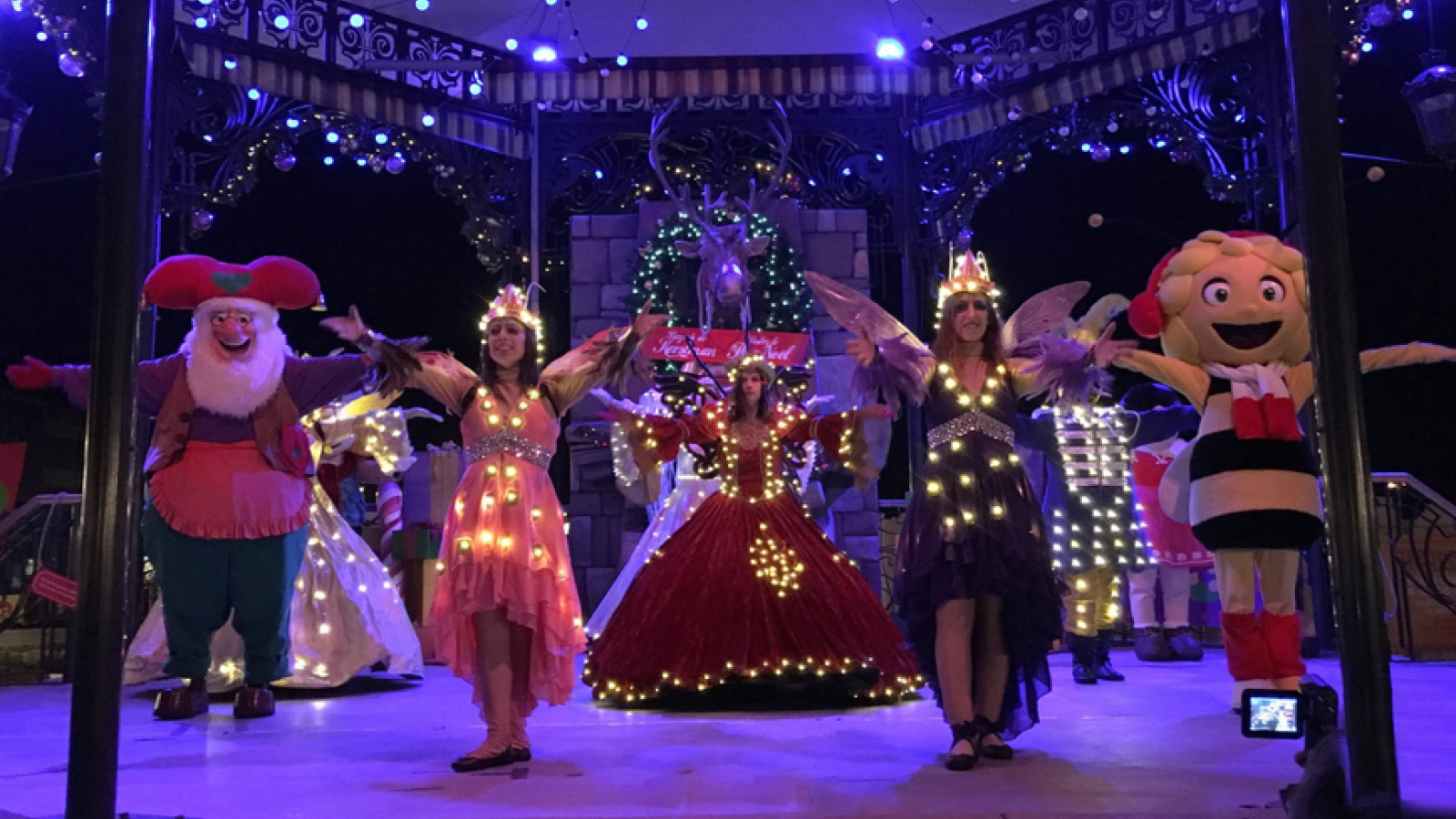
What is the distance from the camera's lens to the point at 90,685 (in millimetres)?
2482

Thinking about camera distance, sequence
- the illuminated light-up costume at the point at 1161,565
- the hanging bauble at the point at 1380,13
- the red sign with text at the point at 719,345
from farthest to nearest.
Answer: the red sign with text at the point at 719,345 → the illuminated light-up costume at the point at 1161,565 → the hanging bauble at the point at 1380,13

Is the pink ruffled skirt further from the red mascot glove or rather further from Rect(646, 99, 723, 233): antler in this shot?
Rect(646, 99, 723, 233): antler

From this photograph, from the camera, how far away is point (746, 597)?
496 cm

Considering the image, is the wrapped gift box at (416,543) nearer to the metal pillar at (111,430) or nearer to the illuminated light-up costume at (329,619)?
the illuminated light-up costume at (329,619)

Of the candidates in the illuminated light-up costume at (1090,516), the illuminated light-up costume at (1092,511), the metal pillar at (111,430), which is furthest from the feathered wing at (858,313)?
the illuminated light-up costume at (1092,511)

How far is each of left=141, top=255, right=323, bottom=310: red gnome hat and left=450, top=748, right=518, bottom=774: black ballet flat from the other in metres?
2.06

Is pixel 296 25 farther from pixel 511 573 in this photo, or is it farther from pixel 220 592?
pixel 511 573

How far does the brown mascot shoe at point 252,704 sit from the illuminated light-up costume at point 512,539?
131 centimetres

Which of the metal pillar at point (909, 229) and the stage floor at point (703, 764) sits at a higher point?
the metal pillar at point (909, 229)

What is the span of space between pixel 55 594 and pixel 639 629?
2.04m

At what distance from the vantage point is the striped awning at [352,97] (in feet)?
Answer: 23.9

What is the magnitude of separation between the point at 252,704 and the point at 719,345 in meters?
3.87

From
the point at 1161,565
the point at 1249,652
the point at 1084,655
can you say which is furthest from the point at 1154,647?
the point at 1249,652

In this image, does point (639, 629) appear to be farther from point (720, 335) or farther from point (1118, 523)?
point (720, 335)
